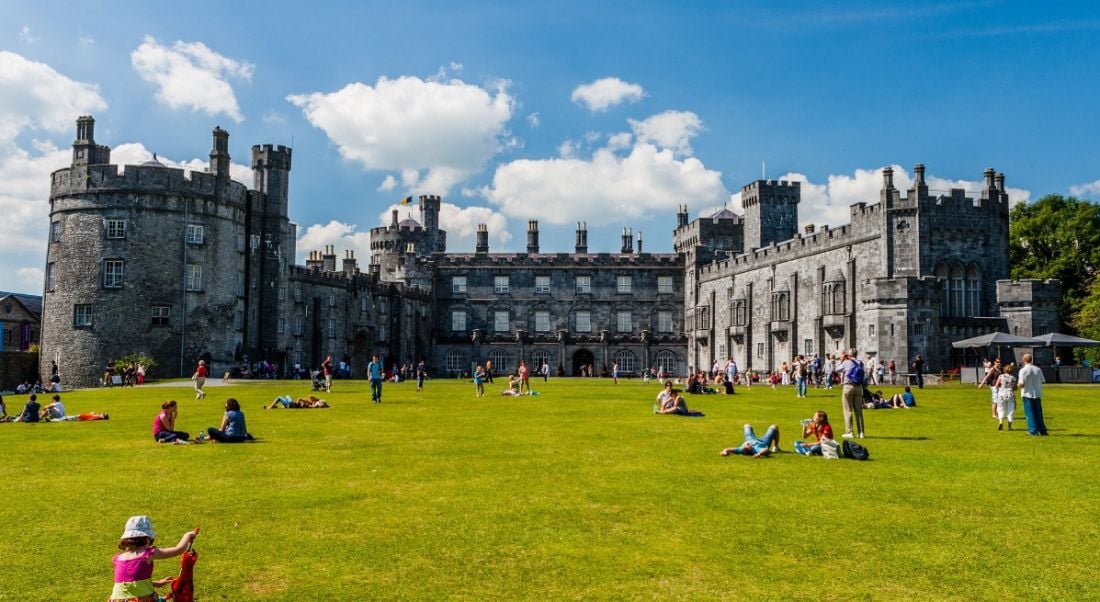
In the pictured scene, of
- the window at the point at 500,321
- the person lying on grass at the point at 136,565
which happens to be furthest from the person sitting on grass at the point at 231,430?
the window at the point at 500,321

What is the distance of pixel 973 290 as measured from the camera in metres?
49.7

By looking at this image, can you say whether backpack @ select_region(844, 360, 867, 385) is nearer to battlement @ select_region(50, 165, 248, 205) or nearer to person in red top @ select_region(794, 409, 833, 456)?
person in red top @ select_region(794, 409, 833, 456)

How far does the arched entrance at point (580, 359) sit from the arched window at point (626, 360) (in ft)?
7.14

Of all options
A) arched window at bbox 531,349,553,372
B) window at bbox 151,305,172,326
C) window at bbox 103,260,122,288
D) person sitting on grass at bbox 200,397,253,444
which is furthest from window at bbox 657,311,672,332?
person sitting on grass at bbox 200,397,253,444

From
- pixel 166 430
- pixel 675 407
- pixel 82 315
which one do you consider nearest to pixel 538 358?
pixel 82 315

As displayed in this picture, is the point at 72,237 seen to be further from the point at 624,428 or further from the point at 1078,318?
the point at 1078,318

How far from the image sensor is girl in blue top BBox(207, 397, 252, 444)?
1788cm

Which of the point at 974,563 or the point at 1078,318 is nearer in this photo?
the point at 974,563

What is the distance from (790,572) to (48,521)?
8.10 meters

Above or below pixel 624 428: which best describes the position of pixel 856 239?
above

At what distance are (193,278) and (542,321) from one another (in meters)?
35.2

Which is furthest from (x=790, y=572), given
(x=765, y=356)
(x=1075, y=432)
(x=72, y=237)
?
(x=765, y=356)

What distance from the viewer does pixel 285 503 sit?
37.4ft

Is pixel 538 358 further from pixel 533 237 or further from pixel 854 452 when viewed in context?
pixel 854 452
